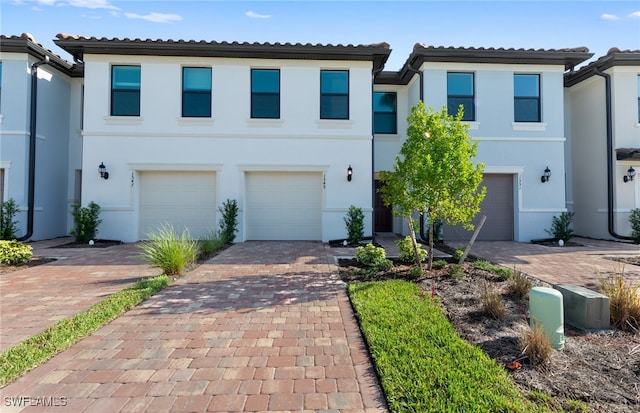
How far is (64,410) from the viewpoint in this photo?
2516 mm

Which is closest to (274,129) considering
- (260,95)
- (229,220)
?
(260,95)

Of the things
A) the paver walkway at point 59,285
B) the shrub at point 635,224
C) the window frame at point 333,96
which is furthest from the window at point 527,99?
the paver walkway at point 59,285

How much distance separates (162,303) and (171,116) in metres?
8.15

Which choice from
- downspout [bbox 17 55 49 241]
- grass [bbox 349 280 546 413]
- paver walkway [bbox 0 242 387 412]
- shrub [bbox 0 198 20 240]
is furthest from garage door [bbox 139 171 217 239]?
grass [bbox 349 280 546 413]

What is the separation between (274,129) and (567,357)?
9.94m

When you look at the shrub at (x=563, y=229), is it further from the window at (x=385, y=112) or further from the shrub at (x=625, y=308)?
the shrub at (x=625, y=308)

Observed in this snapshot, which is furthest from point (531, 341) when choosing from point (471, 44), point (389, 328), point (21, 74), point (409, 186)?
point (21, 74)

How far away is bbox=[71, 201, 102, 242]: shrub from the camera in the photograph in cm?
1052

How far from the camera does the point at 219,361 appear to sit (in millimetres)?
3250

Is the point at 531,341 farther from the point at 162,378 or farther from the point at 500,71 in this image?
the point at 500,71

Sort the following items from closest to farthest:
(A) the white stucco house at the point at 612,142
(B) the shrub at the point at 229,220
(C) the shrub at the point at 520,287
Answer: (C) the shrub at the point at 520,287, (B) the shrub at the point at 229,220, (A) the white stucco house at the point at 612,142

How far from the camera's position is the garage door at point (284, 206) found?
459 inches

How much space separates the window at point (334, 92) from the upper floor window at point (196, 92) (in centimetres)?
388

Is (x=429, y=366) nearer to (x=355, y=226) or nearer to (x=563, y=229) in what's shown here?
(x=355, y=226)
